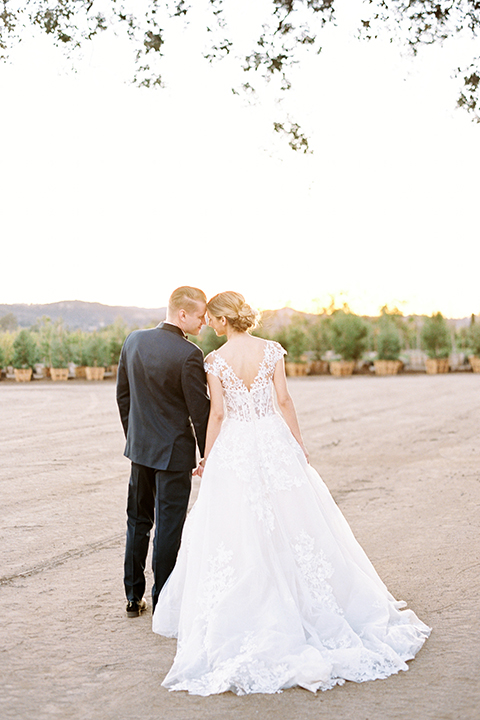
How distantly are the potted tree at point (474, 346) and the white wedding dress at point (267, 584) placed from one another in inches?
1487

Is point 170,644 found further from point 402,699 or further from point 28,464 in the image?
point 28,464

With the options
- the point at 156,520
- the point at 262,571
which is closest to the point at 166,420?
the point at 156,520

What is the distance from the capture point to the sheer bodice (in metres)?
4.03

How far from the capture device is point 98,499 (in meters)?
7.70

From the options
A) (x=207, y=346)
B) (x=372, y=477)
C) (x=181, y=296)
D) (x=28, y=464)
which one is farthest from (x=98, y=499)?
(x=207, y=346)

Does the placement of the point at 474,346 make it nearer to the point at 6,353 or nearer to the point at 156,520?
the point at 6,353

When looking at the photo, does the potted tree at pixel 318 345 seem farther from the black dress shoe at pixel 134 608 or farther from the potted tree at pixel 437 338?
the black dress shoe at pixel 134 608

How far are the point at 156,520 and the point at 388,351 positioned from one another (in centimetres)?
3637

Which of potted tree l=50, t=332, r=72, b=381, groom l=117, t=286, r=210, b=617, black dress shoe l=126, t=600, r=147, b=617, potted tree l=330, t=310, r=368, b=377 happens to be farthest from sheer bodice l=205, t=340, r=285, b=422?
potted tree l=330, t=310, r=368, b=377

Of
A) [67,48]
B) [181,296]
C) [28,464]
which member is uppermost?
[67,48]

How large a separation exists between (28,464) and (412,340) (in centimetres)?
4816

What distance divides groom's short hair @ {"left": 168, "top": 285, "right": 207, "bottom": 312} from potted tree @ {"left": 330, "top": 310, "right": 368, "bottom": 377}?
35.2 metres

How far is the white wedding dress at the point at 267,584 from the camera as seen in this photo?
3.36m

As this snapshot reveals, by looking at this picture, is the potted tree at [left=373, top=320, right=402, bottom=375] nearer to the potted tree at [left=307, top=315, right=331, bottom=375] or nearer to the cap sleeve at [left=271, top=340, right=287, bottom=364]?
the potted tree at [left=307, top=315, right=331, bottom=375]
